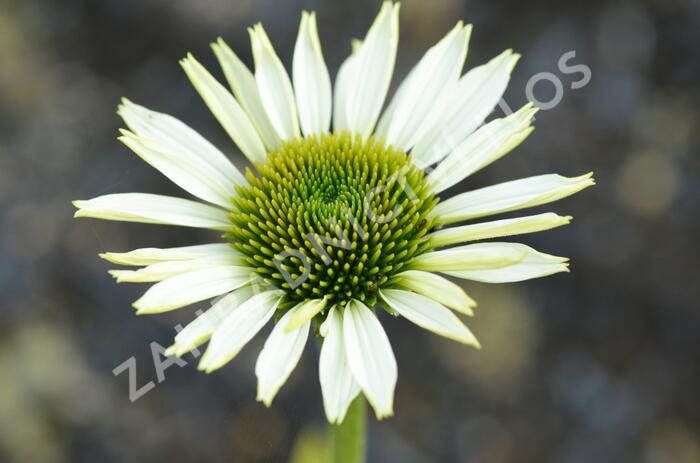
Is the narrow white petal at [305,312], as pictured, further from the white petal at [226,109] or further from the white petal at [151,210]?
the white petal at [226,109]

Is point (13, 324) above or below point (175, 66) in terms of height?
below

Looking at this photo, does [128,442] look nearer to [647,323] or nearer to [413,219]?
[413,219]

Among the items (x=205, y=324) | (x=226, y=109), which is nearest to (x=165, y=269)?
(x=205, y=324)

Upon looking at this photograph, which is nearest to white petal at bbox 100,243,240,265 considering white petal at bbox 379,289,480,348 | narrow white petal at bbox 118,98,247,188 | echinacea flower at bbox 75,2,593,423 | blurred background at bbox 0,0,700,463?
echinacea flower at bbox 75,2,593,423

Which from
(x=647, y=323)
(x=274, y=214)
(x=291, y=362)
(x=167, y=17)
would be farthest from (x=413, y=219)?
(x=167, y=17)

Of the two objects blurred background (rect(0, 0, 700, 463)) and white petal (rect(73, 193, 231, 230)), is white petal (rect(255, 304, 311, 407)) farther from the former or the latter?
blurred background (rect(0, 0, 700, 463))

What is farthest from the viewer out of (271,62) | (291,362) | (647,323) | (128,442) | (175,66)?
(175,66)

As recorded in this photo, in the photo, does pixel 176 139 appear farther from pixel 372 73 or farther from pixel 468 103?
pixel 468 103
